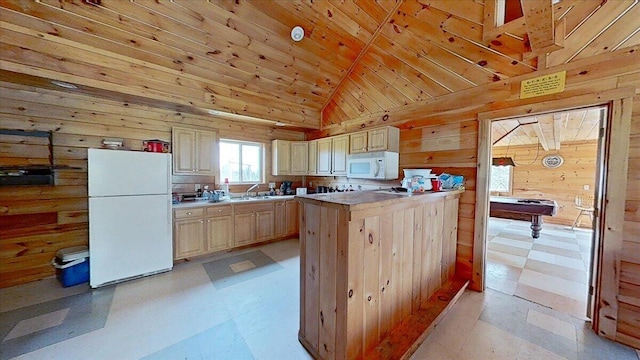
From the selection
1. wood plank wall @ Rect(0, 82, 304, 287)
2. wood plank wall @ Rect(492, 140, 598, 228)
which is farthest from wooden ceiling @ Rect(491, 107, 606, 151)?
wood plank wall @ Rect(0, 82, 304, 287)

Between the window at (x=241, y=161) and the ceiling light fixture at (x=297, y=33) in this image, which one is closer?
the ceiling light fixture at (x=297, y=33)

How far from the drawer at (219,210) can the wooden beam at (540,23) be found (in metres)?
4.10

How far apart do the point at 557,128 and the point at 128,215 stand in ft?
26.5

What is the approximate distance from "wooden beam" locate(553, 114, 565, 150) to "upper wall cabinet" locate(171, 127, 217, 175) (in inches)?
241

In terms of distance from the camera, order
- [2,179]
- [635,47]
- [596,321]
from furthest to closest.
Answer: [2,179] → [596,321] → [635,47]

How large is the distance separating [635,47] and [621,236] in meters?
1.58

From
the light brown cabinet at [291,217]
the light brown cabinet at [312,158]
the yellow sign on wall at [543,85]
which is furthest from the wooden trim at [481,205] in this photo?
the light brown cabinet at [291,217]

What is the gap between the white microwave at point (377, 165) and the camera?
11.0ft

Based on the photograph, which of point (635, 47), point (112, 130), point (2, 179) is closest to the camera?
point (635, 47)

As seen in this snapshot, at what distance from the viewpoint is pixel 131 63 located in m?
2.81

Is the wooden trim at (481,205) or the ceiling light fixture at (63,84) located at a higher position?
the ceiling light fixture at (63,84)

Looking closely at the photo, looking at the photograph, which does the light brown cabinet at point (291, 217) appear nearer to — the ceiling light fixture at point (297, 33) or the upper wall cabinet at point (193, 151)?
the upper wall cabinet at point (193, 151)

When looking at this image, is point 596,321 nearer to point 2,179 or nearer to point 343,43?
point 343,43

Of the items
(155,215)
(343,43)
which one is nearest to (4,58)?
(155,215)
